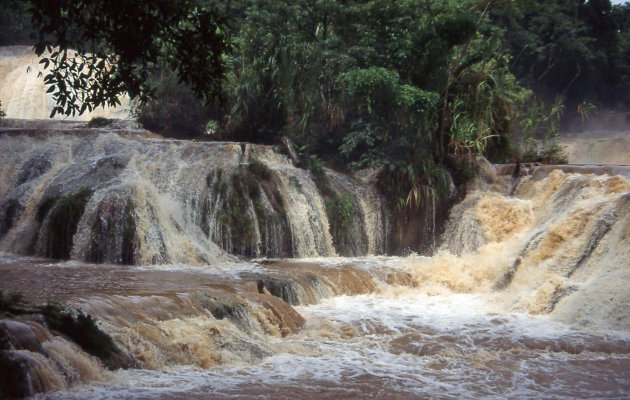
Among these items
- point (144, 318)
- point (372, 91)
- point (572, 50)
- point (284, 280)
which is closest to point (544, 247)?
point (284, 280)

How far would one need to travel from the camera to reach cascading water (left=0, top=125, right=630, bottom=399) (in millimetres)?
5215

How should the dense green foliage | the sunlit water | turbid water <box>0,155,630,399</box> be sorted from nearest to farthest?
the sunlit water → turbid water <box>0,155,630,399</box> → the dense green foliage

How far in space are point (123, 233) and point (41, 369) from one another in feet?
17.1

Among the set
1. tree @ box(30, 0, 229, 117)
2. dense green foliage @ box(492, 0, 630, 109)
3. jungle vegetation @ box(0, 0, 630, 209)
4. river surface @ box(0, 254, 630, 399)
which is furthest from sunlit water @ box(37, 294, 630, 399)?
dense green foliage @ box(492, 0, 630, 109)

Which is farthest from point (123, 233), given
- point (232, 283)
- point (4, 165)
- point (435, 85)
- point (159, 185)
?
point (435, 85)

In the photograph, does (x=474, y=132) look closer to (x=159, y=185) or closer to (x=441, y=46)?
(x=441, y=46)

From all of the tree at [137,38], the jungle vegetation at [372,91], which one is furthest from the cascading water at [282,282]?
the tree at [137,38]

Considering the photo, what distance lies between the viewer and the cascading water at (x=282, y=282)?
5.21 metres

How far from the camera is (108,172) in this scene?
426 inches

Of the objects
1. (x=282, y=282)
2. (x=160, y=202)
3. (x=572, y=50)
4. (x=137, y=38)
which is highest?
(x=572, y=50)

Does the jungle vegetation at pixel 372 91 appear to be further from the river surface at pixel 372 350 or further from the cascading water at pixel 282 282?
the river surface at pixel 372 350

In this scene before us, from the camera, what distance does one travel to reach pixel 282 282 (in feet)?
27.2

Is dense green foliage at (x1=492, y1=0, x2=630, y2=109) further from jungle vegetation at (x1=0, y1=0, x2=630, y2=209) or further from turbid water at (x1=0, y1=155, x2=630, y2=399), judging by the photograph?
turbid water at (x1=0, y1=155, x2=630, y2=399)

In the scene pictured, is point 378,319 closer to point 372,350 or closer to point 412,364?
point 372,350
